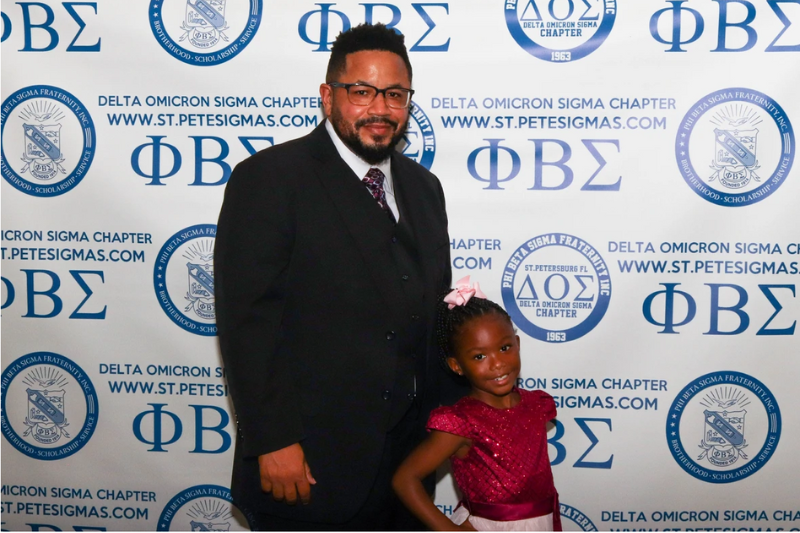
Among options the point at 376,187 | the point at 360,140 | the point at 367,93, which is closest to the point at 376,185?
the point at 376,187

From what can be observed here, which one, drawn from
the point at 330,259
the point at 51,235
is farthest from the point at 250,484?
the point at 51,235

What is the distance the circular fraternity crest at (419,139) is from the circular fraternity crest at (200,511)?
138 centimetres

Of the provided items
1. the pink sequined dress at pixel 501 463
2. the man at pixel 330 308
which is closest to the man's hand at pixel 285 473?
the man at pixel 330 308

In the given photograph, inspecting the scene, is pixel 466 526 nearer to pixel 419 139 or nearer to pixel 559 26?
pixel 419 139

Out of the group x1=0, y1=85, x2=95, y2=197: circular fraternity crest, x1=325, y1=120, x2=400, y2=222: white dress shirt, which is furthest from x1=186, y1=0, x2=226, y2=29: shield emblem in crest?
x1=325, y1=120, x2=400, y2=222: white dress shirt

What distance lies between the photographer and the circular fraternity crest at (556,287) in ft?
7.38

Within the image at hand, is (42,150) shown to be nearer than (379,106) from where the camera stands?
No

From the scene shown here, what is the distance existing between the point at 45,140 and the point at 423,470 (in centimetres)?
175

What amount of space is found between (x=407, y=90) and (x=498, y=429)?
2.87 feet

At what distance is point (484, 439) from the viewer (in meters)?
Result: 1.63

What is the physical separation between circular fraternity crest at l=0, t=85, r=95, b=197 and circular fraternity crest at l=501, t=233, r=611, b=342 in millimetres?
1546

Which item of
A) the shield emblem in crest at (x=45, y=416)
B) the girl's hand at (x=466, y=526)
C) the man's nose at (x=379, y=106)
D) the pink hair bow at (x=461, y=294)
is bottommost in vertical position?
the girl's hand at (x=466, y=526)

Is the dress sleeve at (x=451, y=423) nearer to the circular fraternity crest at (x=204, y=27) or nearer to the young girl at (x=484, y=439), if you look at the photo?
the young girl at (x=484, y=439)

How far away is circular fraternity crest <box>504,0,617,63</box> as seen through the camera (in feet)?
7.18
